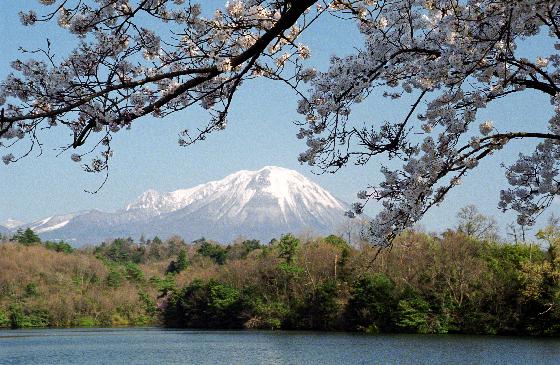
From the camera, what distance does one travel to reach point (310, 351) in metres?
27.5

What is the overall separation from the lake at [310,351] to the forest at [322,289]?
294 centimetres

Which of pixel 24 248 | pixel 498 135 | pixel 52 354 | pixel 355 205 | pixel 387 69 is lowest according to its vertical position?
pixel 52 354

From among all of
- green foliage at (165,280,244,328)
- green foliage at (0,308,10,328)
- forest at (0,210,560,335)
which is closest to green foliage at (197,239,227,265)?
forest at (0,210,560,335)

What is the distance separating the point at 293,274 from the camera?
156 feet

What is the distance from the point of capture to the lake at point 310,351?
23531 millimetres

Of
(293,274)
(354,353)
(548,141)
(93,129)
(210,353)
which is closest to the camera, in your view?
(93,129)

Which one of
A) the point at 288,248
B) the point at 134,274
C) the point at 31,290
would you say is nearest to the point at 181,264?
the point at 134,274

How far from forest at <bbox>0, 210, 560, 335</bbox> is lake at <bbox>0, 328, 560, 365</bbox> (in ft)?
9.63

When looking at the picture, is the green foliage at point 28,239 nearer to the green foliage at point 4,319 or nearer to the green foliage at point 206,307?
the green foliage at point 4,319

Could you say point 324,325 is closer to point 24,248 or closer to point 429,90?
point 429,90

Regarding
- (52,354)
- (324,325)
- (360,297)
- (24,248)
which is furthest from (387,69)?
(24,248)

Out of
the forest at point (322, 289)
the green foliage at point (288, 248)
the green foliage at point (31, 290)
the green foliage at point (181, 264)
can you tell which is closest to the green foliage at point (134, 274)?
the forest at point (322, 289)

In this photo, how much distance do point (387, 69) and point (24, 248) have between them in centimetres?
8047

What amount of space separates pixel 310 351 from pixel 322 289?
1526 centimetres
